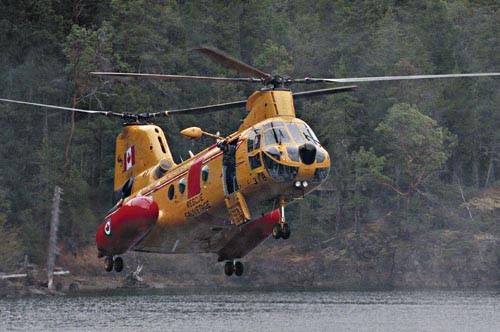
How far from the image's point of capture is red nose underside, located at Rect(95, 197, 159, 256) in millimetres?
38719

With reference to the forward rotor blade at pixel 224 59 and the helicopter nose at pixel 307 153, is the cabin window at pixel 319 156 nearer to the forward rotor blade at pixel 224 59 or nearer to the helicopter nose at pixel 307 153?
the helicopter nose at pixel 307 153

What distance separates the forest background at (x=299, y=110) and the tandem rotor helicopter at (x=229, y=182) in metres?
50.8

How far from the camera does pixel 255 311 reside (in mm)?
80688

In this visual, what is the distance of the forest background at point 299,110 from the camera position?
3937 inches

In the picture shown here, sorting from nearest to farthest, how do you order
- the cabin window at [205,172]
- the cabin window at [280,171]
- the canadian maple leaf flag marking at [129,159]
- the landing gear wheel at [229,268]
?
the cabin window at [280,171] → the cabin window at [205,172] → the landing gear wheel at [229,268] → the canadian maple leaf flag marking at [129,159]

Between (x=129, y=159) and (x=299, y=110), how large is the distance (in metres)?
63.8

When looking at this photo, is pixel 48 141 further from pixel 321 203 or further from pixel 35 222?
pixel 321 203

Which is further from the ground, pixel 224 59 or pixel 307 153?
pixel 224 59

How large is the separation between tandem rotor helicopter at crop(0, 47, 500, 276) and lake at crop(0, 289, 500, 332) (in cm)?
3011

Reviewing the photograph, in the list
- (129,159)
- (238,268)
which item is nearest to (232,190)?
(238,268)

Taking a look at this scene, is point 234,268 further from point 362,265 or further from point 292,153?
point 362,265

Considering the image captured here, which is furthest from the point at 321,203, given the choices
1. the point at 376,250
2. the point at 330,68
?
the point at 330,68

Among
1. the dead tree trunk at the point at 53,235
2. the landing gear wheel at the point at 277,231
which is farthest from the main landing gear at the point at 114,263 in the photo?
the dead tree trunk at the point at 53,235

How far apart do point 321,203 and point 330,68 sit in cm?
1694
